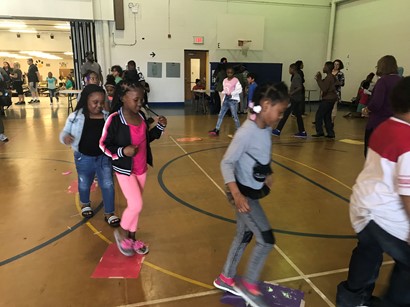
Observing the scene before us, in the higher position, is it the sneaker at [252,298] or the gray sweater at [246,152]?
the gray sweater at [246,152]

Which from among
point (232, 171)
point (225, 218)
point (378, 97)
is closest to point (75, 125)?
point (225, 218)

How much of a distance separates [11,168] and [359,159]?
238 inches

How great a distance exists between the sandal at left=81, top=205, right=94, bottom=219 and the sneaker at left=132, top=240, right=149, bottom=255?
Answer: 94 centimetres

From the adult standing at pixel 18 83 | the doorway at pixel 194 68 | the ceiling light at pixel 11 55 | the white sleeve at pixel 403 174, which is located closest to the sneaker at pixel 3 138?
the white sleeve at pixel 403 174

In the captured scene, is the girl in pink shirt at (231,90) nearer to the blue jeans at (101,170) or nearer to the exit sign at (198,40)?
the blue jeans at (101,170)

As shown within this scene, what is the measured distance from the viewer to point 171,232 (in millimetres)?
3273

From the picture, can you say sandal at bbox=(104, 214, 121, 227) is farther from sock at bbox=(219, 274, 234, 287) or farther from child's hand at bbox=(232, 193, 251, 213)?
child's hand at bbox=(232, 193, 251, 213)

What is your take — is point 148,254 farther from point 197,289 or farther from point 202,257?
point 197,289

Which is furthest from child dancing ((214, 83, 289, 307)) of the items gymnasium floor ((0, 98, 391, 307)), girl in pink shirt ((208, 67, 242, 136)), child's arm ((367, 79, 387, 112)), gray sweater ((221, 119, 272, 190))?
girl in pink shirt ((208, 67, 242, 136))

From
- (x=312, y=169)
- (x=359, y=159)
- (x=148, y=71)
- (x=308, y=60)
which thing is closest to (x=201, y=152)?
(x=312, y=169)

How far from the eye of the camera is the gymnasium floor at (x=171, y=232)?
7.80 ft

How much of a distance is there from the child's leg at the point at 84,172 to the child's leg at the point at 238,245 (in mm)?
1840

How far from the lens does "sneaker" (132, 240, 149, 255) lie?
9.40ft

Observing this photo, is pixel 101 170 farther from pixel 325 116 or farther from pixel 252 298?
pixel 325 116
